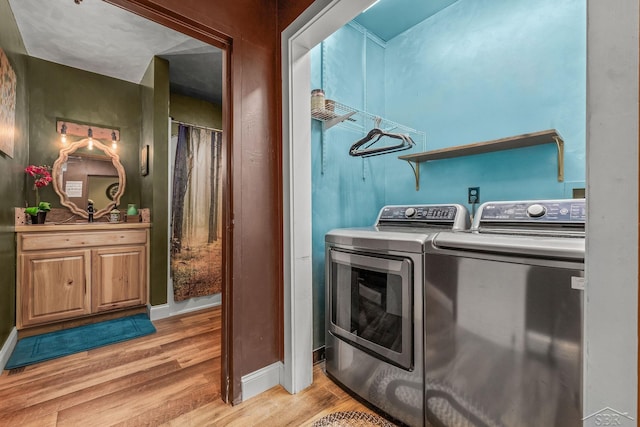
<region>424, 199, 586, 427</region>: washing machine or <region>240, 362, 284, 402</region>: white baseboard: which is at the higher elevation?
<region>424, 199, 586, 427</region>: washing machine

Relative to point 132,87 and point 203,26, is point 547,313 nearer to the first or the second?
point 203,26

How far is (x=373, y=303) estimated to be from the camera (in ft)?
4.86

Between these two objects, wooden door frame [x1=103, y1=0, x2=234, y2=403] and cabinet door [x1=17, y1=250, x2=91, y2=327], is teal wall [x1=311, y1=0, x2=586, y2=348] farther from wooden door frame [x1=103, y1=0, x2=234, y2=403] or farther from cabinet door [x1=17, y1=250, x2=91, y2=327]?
cabinet door [x1=17, y1=250, x2=91, y2=327]

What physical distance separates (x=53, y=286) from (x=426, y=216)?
10.3ft

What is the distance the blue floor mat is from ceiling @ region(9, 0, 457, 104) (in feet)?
8.31

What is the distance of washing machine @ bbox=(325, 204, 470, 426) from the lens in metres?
1.29

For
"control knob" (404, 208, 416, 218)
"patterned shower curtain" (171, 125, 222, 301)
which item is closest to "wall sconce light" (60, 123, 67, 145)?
"patterned shower curtain" (171, 125, 222, 301)

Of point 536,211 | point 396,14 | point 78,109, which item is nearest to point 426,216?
point 536,211

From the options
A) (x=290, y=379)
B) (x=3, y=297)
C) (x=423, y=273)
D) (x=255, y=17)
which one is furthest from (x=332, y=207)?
(x=3, y=297)

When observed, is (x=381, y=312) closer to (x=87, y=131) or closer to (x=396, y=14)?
(x=396, y=14)

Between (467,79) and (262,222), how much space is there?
1739 mm

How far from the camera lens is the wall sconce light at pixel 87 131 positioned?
2.94m

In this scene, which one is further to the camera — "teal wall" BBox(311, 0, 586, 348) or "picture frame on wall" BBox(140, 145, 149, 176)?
"picture frame on wall" BBox(140, 145, 149, 176)

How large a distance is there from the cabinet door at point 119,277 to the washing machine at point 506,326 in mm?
2852
